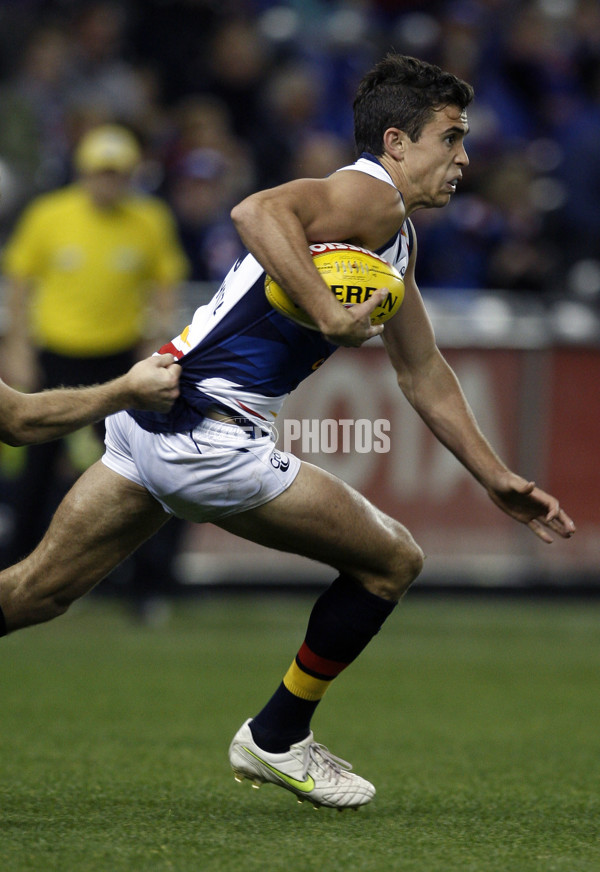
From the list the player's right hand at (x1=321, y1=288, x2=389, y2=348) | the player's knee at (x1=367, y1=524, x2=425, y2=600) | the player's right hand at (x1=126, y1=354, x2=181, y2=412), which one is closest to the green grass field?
the player's knee at (x1=367, y1=524, x2=425, y2=600)

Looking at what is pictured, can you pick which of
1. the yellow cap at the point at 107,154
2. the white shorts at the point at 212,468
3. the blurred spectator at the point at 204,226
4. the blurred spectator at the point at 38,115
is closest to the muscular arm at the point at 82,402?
the white shorts at the point at 212,468

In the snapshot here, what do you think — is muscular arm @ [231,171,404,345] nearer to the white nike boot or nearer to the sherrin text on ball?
the sherrin text on ball

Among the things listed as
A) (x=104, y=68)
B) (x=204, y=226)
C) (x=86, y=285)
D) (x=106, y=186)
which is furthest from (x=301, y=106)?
(x=86, y=285)

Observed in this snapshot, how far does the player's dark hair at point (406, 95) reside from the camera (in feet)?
14.6

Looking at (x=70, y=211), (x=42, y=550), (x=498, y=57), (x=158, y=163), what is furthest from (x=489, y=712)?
(x=498, y=57)

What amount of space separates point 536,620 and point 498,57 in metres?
5.86

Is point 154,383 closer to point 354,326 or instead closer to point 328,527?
point 354,326

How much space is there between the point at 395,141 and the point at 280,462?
3.35ft

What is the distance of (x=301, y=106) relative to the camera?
38.1 ft

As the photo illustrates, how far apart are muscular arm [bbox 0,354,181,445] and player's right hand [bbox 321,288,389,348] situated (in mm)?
443

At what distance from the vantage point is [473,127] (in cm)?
1158

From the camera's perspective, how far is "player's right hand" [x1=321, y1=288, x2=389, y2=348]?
4012 millimetres

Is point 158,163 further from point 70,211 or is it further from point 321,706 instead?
point 321,706

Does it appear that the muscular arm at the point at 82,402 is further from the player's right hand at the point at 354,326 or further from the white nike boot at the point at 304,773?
the white nike boot at the point at 304,773
